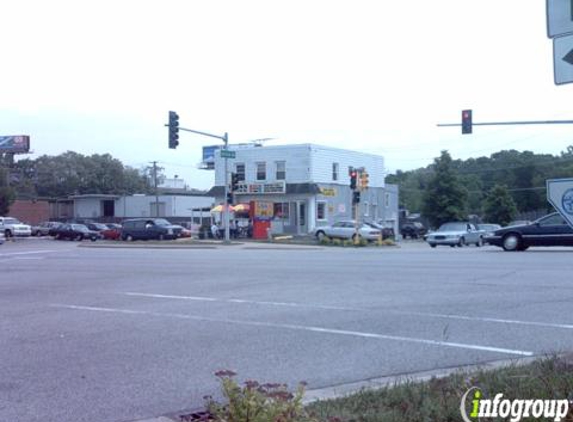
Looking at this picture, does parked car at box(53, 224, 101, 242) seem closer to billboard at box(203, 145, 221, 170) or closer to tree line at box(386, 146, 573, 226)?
tree line at box(386, 146, 573, 226)

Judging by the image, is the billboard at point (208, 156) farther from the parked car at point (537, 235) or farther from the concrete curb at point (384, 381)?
the concrete curb at point (384, 381)

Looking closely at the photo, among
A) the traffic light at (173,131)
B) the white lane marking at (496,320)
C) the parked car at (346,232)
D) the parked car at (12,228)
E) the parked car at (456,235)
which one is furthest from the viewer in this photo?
the parked car at (12,228)

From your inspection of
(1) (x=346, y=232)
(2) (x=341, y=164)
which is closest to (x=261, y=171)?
(2) (x=341, y=164)

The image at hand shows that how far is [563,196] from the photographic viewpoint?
6281mm

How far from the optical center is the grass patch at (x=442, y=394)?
5766 mm

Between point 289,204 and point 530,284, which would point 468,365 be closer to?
point 530,284

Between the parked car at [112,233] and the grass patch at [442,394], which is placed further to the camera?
the parked car at [112,233]

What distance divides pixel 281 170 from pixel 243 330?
46.9 m

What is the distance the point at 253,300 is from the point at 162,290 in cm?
314

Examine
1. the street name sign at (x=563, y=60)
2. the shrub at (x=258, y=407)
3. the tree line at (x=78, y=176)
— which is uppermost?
the tree line at (x=78, y=176)

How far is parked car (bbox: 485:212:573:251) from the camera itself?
95.5ft

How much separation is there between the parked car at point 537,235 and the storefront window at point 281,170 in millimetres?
28352

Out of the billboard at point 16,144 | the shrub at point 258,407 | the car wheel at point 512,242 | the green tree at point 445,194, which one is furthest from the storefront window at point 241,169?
the billboard at point 16,144

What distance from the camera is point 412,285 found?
17.1m
